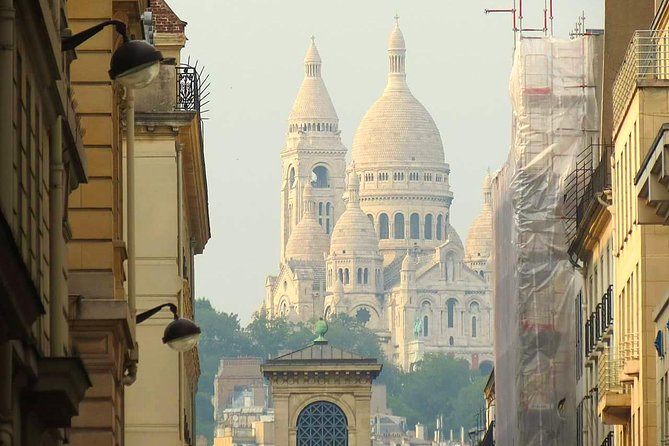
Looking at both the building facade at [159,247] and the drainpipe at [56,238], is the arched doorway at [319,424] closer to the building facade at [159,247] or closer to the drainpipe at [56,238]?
the building facade at [159,247]

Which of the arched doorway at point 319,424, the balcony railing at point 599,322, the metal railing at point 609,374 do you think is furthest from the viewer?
the arched doorway at point 319,424

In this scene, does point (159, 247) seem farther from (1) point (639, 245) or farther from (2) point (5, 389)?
(2) point (5, 389)

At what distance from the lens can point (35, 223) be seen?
16.1m

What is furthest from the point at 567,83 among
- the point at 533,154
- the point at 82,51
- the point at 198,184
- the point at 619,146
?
the point at 82,51

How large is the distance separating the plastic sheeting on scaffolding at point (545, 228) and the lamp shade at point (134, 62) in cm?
2763

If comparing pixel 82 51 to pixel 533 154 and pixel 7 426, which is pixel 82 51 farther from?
pixel 533 154

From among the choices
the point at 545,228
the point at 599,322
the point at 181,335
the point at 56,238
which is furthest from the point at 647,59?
the point at 545,228

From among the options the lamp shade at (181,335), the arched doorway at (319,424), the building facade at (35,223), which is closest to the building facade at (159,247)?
the lamp shade at (181,335)

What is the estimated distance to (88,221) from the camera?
22.2 metres

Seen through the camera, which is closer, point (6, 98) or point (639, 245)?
point (6, 98)

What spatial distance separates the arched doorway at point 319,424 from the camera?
271 ft

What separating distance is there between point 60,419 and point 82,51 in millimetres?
7025

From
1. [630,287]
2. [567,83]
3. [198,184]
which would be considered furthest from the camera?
[567,83]

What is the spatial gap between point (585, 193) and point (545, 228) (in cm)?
230
